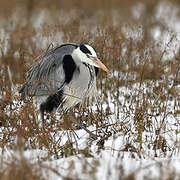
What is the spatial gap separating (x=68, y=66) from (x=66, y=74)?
3.2 inches

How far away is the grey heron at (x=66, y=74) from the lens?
363 centimetres

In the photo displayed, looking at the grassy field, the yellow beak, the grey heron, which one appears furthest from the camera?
the grey heron

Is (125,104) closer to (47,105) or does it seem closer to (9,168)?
(47,105)

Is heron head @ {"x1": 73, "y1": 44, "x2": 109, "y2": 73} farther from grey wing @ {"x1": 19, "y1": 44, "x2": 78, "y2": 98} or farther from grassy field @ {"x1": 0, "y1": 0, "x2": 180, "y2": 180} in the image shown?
grassy field @ {"x1": 0, "y1": 0, "x2": 180, "y2": 180}

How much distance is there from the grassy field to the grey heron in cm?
18

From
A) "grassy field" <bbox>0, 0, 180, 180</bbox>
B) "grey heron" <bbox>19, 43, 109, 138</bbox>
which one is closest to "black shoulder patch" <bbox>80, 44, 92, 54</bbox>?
"grey heron" <bbox>19, 43, 109, 138</bbox>

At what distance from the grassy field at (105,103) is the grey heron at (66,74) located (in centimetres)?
18

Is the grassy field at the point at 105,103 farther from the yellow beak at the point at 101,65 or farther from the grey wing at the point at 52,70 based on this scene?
the yellow beak at the point at 101,65

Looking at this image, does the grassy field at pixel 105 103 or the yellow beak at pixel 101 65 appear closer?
the grassy field at pixel 105 103

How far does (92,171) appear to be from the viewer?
2197 millimetres

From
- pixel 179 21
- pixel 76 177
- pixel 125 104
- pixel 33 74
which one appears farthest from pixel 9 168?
pixel 179 21

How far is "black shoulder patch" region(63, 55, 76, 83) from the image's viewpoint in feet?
12.0

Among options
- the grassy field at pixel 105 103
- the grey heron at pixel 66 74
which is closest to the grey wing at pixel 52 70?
the grey heron at pixel 66 74

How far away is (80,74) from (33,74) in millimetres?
500
